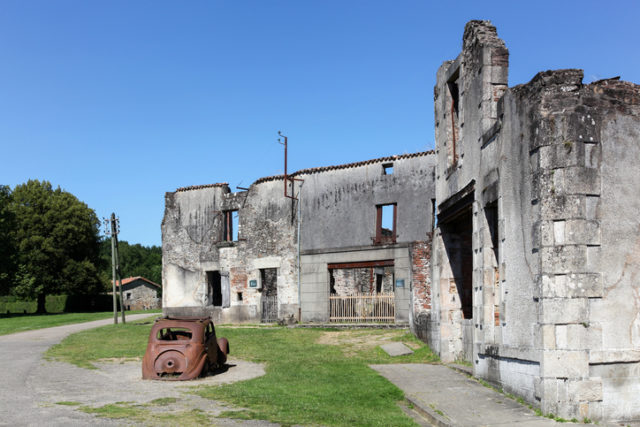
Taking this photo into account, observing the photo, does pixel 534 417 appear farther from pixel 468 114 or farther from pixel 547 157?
pixel 468 114

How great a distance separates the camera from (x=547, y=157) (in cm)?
898

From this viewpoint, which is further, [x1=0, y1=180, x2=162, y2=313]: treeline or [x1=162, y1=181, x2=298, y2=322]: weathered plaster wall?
[x1=0, y1=180, x2=162, y2=313]: treeline

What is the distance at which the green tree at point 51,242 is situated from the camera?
49.6 m

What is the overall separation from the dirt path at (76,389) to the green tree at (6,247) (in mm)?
28652

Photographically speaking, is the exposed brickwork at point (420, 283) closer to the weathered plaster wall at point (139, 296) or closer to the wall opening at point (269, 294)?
the wall opening at point (269, 294)

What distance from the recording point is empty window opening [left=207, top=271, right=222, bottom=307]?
3316 centimetres

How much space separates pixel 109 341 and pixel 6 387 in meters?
10.5

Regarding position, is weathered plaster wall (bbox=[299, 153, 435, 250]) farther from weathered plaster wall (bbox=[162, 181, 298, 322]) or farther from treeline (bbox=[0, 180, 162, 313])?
treeline (bbox=[0, 180, 162, 313])

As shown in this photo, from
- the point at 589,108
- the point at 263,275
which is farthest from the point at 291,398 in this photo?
the point at 263,275

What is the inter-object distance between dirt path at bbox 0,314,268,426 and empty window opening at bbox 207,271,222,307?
628 inches

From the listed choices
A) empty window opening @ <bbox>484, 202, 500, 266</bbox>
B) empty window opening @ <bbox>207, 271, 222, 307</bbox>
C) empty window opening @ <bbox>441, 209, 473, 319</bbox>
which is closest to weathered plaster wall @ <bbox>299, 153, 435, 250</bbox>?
empty window opening @ <bbox>207, 271, 222, 307</bbox>

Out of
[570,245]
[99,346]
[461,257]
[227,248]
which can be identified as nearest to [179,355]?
[461,257]

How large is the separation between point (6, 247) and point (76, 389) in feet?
118

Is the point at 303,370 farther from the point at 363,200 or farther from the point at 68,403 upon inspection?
the point at 363,200
